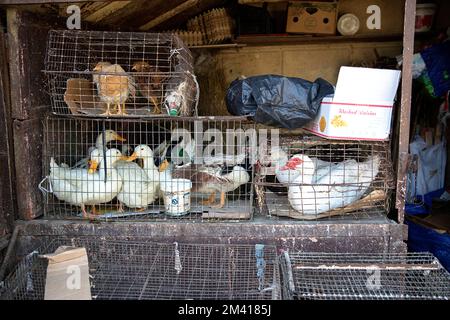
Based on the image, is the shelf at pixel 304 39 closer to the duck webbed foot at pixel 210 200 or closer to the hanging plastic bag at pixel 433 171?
the hanging plastic bag at pixel 433 171

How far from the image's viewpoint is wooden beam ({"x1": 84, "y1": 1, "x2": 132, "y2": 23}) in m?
3.51

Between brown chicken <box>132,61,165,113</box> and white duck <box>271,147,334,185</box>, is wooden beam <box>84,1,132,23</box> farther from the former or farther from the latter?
white duck <box>271,147,334,185</box>

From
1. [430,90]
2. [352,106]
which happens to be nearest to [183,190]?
[352,106]

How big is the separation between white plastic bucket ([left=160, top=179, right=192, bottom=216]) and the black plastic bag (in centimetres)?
73

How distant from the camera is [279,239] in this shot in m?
2.95

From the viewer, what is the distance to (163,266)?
9.93 ft

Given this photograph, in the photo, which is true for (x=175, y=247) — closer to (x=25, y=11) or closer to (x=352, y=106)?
(x=352, y=106)

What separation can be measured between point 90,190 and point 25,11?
1401mm

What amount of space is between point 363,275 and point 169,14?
3.61 meters

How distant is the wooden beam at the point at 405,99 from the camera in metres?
2.71

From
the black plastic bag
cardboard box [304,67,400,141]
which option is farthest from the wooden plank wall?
cardboard box [304,67,400,141]

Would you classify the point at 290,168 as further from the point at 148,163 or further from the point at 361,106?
the point at 148,163

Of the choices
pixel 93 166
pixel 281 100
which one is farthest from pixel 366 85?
pixel 93 166

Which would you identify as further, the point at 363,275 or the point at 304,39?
the point at 304,39
